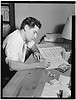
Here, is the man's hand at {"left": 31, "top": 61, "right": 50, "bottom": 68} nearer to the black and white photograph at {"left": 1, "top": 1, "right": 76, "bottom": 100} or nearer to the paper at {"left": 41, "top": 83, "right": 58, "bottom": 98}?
the black and white photograph at {"left": 1, "top": 1, "right": 76, "bottom": 100}

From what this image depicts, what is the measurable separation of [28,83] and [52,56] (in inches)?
15.9

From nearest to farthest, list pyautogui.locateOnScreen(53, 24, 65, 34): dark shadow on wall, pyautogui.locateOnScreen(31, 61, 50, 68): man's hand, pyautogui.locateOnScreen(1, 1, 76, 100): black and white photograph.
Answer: pyautogui.locateOnScreen(1, 1, 76, 100): black and white photograph, pyautogui.locateOnScreen(31, 61, 50, 68): man's hand, pyautogui.locateOnScreen(53, 24, 65, 34): dark shadow on wall

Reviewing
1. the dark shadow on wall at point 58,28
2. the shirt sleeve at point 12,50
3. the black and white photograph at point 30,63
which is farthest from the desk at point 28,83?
the dark shadow on wall at point 58,28

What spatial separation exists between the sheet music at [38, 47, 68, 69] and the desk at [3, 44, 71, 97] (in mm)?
87

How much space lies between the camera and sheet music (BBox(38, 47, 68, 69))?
1.22m

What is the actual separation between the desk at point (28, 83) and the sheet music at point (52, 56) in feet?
0.28

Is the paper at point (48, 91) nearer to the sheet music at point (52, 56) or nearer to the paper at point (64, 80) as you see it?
the paper at point (64, 80)

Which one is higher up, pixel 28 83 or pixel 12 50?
pixel 12 50

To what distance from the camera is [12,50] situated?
1.00 meters

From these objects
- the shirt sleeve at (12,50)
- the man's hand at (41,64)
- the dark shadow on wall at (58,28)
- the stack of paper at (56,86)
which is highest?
the dark shadow on wall at (58,28)

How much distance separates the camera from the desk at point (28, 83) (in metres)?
0.83

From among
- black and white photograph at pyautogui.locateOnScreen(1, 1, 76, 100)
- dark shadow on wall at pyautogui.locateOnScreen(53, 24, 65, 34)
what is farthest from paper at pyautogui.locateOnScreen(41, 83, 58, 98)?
dark shadow on wall at pyautogui.locateOnScreen(53, 24, 65, 34)

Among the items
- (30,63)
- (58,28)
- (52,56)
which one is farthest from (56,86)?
(58,28)

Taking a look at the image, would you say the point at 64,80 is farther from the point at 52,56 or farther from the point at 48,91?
the point at 52,56
